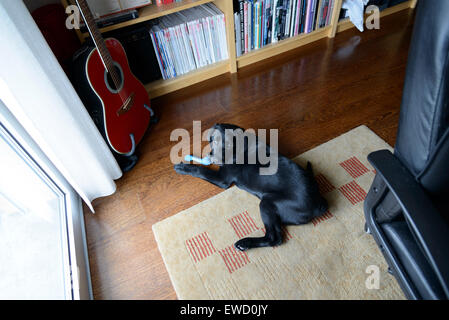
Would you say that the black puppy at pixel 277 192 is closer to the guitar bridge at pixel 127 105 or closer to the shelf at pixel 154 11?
the guitar bridge at pixel 127 105

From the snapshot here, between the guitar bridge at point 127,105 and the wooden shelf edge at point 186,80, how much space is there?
1.17 ft

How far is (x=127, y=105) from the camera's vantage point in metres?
1.38

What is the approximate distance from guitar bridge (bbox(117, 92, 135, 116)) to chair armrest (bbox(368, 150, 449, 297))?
3.60 ft

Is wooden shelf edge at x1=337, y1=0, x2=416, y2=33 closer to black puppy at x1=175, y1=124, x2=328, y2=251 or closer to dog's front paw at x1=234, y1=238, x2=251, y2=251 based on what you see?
black puppy at x1=175, y1=124, x2=328, y2=251

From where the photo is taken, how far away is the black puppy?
3.57 feet

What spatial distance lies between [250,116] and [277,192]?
2.16 ft

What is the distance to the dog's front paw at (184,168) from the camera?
4.51 feet

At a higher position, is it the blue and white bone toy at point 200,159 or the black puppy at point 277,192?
the black puppy at point 277,192

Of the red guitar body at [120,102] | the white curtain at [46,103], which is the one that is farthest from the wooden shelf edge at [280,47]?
the white curtain at [46,103]

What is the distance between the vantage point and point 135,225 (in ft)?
4.13

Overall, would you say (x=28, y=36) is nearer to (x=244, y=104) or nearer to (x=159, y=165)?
(x=159, y=165)

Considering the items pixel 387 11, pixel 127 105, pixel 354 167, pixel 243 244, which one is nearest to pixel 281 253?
pixel 243 244

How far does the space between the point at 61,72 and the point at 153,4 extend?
805 mm
